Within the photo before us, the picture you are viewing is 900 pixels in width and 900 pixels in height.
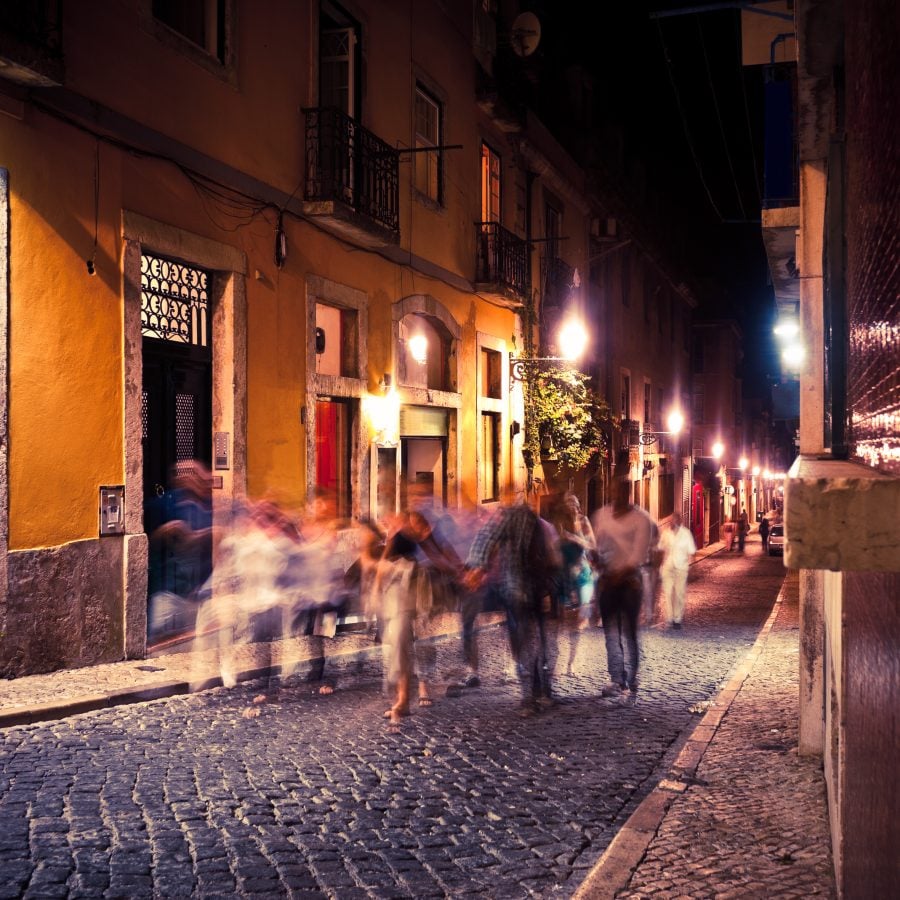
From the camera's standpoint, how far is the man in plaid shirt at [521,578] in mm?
8336

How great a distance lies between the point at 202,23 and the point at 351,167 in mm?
2794

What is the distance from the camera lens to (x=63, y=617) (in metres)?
8.81

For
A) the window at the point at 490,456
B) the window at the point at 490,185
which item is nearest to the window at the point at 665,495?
the window at the point at 490,456

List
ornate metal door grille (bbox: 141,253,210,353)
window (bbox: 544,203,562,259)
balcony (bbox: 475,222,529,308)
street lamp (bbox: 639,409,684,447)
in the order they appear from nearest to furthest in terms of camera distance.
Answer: ornate metal door grille (bbox: 141,253,210,353) < balcony (bbox: 475,222,529,308) < window (bbox: 544,203,562,259) < street lamp (bbox: 639,409,684,447)

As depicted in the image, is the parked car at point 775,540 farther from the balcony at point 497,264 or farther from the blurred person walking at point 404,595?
the blurred person walking at point 404,595

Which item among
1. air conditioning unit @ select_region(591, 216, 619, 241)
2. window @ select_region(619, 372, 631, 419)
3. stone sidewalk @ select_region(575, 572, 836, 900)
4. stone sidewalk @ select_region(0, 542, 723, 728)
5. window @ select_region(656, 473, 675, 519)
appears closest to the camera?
stone sidewalk @ select_region(575, 572, 836, 900)

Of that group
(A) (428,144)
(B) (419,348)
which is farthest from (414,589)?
(A) (428,144)

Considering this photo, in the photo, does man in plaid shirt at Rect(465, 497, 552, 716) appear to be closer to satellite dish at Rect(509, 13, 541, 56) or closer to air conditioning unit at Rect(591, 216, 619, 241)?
satellite dish at Rect(509, 13, 541, 56)

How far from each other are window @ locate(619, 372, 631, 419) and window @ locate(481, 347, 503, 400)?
9955mm

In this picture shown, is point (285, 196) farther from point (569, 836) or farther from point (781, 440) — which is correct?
point (781, 440)

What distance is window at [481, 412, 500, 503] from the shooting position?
1911 cm

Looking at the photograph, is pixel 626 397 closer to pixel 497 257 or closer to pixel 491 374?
pixel 491 374

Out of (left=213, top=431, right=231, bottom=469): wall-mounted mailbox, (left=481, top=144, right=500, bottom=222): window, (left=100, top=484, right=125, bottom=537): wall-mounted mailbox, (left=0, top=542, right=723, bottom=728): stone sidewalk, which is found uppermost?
(left=481, top=144, right=500, bottom=222): window

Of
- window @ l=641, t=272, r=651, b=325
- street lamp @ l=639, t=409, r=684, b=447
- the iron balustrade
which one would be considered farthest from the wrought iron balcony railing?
window @ l=641, t=272, r=651, b=325
